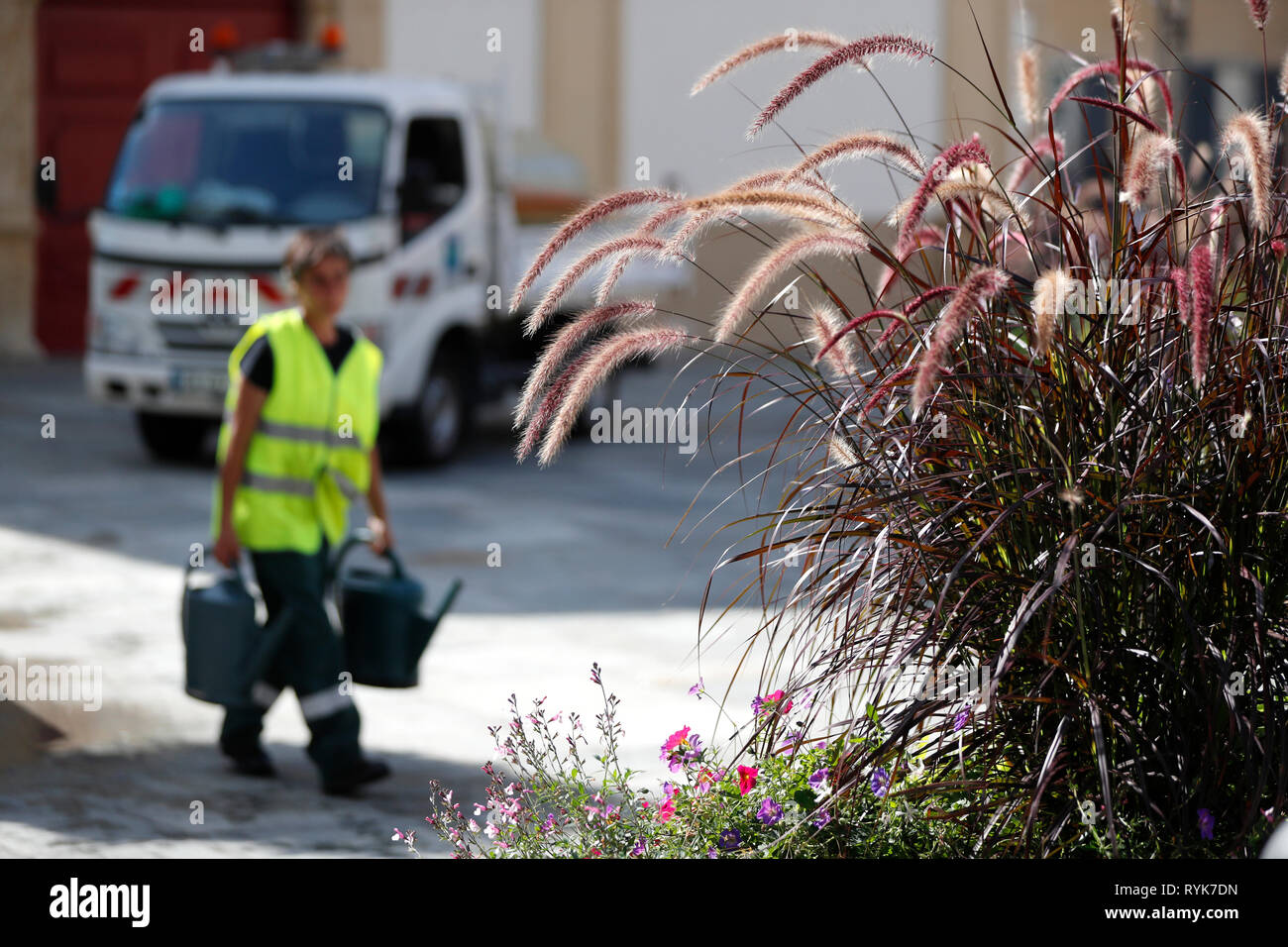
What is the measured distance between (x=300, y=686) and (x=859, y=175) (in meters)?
15.9

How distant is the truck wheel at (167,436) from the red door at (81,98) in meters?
6.41

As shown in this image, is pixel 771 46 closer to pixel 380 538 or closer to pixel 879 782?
pixel 879 782

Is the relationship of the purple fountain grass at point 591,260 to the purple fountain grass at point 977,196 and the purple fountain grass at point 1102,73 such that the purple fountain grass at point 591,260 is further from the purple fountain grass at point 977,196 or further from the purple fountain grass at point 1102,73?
the purple fountain grass at point 1102,73

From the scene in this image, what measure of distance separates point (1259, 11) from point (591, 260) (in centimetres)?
124

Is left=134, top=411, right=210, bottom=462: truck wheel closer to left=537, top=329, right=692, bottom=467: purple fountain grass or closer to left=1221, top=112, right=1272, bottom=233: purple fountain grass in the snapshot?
left=537, top=329, right=692, bottom=467: purple fountain grass

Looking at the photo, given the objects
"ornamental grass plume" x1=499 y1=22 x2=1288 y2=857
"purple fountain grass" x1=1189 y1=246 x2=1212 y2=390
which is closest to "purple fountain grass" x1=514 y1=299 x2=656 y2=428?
"ornamental grass plume" x1=499 y1=22 x2=1288 y2=857

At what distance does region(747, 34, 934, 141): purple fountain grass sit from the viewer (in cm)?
299

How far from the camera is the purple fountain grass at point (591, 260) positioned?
9.93 ft

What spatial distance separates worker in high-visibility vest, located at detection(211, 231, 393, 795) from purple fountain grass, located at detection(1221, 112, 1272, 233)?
3.31 metres

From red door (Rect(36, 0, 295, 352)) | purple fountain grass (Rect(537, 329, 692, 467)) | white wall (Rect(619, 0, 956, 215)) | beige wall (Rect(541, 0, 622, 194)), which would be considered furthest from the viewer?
white wall (Rect(619, 0, 956, 215))

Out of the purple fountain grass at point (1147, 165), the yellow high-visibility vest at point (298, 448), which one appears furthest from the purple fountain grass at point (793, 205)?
the yellow high-visibility vest at point (298, 448)

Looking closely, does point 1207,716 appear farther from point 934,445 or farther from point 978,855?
point 934,445

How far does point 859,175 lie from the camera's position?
20391 millimetres
